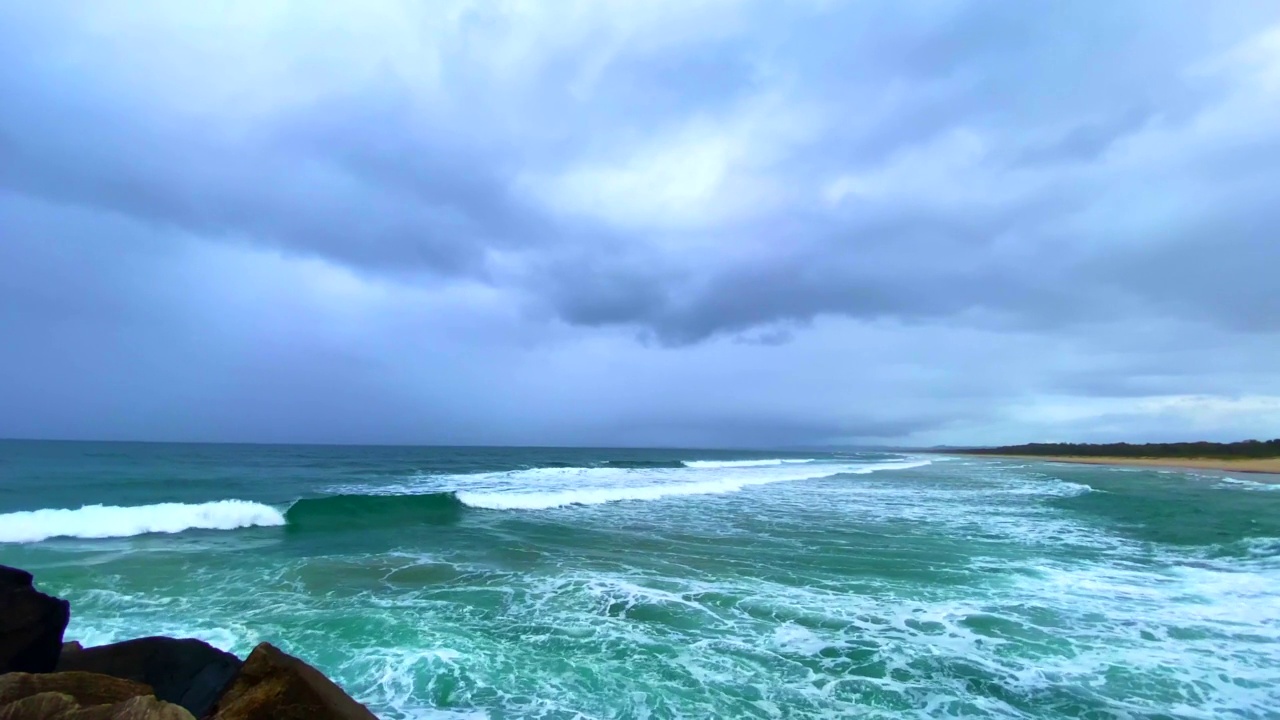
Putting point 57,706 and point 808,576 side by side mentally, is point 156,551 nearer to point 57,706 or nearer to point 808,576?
point 57,706

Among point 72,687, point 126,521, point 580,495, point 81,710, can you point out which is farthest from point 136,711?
point 580,495

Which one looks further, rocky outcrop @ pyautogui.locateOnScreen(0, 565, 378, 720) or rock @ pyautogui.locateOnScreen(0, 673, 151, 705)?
rock @ pyautogui.locateOnScreen(0, 673, 151, 705)

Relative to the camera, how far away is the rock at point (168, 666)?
581cm

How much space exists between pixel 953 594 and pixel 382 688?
9027mm

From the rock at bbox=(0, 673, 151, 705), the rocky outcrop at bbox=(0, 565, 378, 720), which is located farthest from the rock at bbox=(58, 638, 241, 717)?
the rock at bbox=(0, 673, 151, 705)

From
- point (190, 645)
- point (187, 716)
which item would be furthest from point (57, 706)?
point (190, 645)

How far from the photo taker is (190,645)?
623 centimetres

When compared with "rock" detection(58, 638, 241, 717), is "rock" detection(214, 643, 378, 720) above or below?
above

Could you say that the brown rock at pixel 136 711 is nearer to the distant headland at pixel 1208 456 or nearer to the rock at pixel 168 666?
the rock at pixel 168 666

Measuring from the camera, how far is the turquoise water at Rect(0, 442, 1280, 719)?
22.4 feet

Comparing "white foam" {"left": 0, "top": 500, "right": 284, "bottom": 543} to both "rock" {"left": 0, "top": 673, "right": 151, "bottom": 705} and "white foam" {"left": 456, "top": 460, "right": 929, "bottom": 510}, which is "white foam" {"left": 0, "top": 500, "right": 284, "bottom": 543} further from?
"rock" {"left": 0, "top": 673, "right": 151, "bottom": 705}

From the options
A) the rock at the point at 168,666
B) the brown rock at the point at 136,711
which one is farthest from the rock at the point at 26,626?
the brown rock at the point at 136,711

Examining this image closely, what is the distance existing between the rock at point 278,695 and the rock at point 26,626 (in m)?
2.43

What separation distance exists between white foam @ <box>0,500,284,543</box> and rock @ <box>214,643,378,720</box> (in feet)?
56.2
